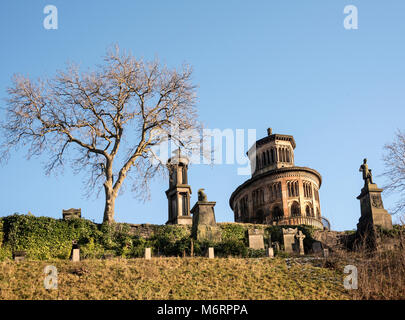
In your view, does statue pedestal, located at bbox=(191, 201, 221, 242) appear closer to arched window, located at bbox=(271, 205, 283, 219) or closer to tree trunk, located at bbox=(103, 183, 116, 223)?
tree trunk, located at bbox=(103, 183, 116, 223)

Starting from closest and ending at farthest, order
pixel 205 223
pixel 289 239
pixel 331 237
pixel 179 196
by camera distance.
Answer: pixel 205 223 → pixel 289 239 → pixel 331 237 → pixel 179 196

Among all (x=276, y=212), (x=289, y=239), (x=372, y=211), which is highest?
(x=276, y=212)

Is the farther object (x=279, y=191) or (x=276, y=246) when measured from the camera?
(x=279, y=191)

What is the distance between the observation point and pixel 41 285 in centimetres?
2031

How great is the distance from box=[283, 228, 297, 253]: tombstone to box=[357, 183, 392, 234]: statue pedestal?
3.73 m

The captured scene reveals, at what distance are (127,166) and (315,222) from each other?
2495cm

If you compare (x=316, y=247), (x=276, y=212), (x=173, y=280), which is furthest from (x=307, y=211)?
(x=173, y=280)

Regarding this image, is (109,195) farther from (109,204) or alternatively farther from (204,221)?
(204,221)

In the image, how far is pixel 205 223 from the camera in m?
29.6

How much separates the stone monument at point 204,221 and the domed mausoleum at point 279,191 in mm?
22011

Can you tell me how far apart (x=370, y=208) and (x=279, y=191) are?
23.4 metres

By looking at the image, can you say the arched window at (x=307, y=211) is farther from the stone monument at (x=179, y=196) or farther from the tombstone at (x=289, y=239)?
the tombstone at (x=289, y=239)
